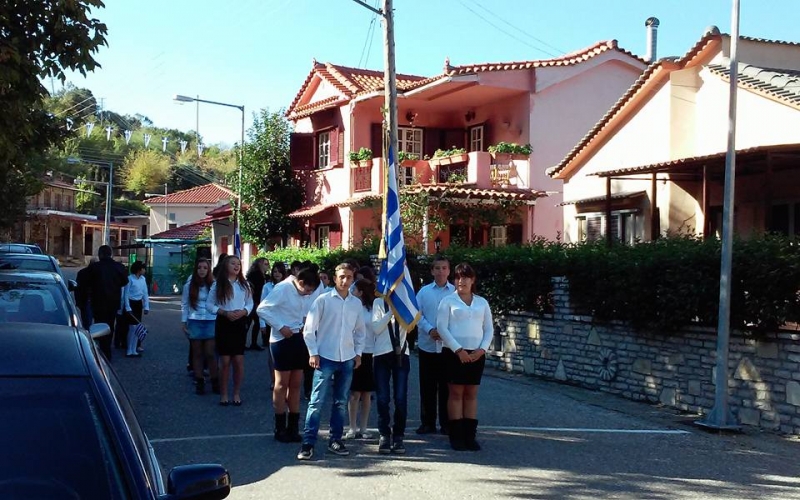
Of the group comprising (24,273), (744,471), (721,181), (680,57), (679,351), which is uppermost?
(680,57)

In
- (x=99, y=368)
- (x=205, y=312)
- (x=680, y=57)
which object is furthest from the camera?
(x=680, y=57)

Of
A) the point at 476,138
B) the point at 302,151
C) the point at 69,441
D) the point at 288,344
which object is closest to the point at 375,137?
the point at 476,138

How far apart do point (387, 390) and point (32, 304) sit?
340 cm

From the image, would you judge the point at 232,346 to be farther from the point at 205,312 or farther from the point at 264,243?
the point at 264,243

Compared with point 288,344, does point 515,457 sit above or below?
below

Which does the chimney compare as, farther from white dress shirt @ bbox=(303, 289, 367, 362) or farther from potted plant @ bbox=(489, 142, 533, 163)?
white dress shirt @ bbox=(303, 289, 367, 362)

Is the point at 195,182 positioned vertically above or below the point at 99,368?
above

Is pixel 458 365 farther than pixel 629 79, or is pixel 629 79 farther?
pixel 629 79

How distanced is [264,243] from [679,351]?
2286cm

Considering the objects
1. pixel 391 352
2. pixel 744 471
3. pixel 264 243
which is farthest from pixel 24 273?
pixel 264 243

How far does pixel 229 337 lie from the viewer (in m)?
10.5

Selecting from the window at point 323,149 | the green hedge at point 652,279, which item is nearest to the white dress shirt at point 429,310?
the green hedge at point 652,279

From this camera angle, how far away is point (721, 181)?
16453 millimetres

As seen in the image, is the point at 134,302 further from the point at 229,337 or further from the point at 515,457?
the point at 515,457
